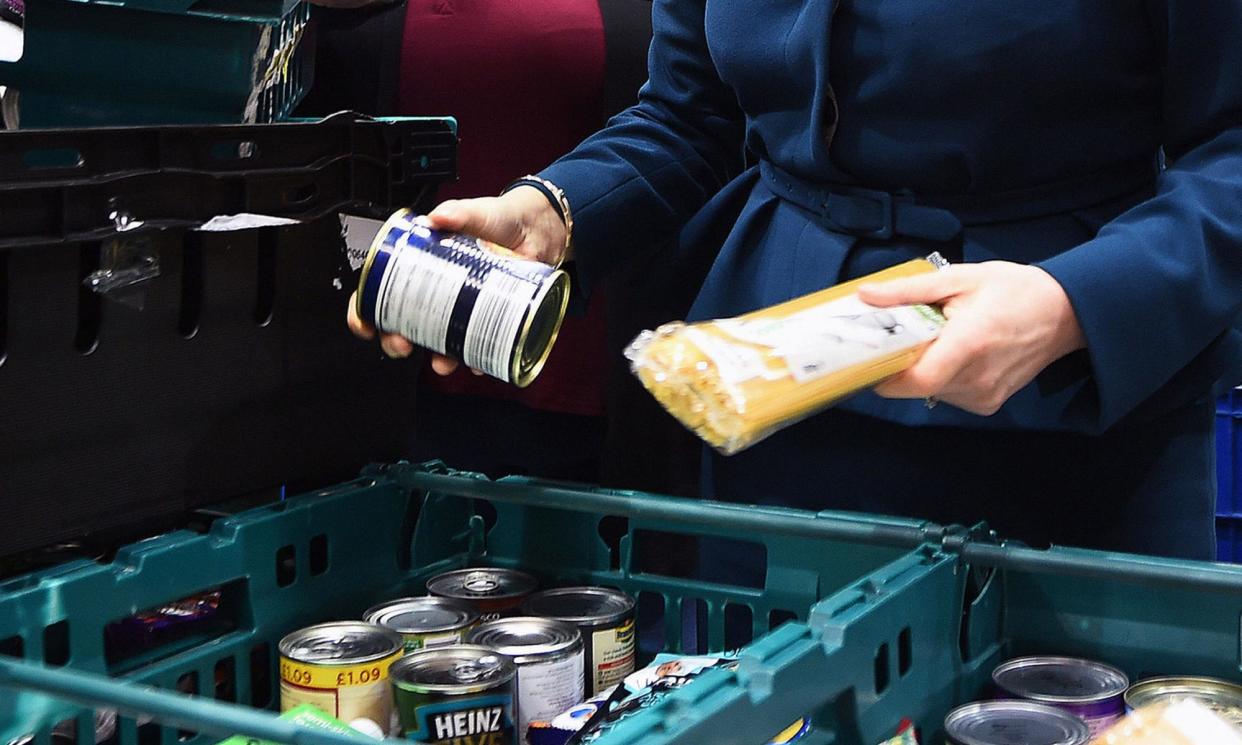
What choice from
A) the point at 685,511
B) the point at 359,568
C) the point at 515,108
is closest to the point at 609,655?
the point at 685,511

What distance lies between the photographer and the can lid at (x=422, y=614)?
4.06 feet

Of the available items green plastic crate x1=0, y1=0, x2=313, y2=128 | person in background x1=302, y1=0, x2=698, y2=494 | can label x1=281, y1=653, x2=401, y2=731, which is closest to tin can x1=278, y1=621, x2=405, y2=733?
can label x1=281, y1=653, x2=401, y2=731

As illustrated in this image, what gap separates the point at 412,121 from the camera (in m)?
1.41

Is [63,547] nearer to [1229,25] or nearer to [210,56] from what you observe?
[210,56]

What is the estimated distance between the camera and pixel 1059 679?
110 cm

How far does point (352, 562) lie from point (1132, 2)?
2.68 ft

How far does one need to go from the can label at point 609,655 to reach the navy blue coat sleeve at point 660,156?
401 mm

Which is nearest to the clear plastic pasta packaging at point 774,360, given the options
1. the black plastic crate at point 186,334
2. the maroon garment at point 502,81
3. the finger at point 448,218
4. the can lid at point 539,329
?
the can lid at point 539,329

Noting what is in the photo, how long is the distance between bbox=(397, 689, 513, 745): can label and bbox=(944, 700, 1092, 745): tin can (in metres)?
0.32

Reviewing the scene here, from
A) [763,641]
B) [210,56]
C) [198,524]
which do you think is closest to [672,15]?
[210,56]

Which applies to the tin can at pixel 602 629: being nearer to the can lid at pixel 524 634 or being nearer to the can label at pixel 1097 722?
the can lid at pixel 524 634

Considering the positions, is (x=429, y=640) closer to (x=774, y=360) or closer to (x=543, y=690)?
(x=543, y=690)

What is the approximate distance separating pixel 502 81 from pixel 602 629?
40.6 inches

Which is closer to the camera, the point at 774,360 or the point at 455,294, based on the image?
the point at 774,360
